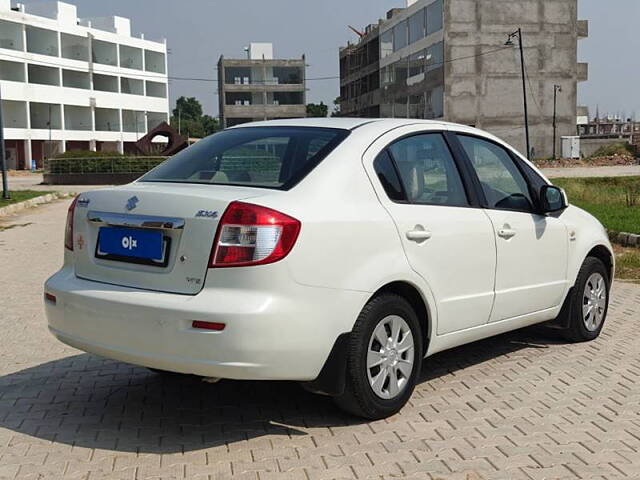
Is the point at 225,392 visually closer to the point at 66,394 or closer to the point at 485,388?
the point at 66,394

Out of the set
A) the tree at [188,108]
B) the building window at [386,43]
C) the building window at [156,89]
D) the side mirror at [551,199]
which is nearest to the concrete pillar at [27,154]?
the building window at [156,89]

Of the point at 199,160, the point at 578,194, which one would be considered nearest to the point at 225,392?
the point at 199,160

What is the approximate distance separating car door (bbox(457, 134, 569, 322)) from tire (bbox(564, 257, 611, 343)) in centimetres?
25

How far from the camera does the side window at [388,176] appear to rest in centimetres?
485

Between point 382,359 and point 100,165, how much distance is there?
41.5 metres

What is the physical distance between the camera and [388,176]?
4910 mm

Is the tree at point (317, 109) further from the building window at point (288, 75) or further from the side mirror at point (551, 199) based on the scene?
the side mirror at point (551, 199)

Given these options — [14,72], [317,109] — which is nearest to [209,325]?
[14,72]

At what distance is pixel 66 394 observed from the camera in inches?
211

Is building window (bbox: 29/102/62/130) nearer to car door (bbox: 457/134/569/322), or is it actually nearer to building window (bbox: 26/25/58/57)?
building window (bbox: 26/25/58/57)

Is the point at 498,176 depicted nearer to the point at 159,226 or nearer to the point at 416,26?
the point at 159,226

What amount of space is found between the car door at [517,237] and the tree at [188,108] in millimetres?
170603

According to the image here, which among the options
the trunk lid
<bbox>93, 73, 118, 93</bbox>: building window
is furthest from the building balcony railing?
the trunk lid

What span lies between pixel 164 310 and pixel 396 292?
1403mm
